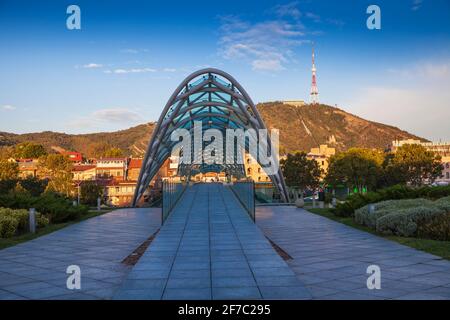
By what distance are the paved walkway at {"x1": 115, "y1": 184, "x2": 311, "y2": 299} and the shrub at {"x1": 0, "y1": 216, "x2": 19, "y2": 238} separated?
206 inches

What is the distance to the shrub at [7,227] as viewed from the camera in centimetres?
1440

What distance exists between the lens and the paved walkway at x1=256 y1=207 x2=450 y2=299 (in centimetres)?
719

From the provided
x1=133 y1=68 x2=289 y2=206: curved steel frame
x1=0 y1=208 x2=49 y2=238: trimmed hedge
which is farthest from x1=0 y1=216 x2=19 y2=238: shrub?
x1=133 y1=68 x2=289 y2=206: curved steel frame

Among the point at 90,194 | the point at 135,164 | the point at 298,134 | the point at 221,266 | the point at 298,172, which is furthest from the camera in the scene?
the point at 298,134

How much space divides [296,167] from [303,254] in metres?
37.7

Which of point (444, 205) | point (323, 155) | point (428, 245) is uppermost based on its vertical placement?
point (323, 155)

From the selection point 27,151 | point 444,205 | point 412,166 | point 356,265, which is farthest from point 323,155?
point 356,265

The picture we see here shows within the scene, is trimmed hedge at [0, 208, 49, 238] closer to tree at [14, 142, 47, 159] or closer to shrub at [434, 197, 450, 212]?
shrub at [434, 197, 450, 212]

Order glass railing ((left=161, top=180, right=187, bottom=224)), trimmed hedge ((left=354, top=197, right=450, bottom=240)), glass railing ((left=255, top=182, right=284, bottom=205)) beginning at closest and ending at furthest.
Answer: trimmed hedge ((left=354, top=197, right=450, bottom=240)), glass railing ((left=161, top=180, right=187, bottom=224)), glass railing ((left=255, top=182, right=284, bottom=205))

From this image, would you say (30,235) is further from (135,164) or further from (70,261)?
(135,164)

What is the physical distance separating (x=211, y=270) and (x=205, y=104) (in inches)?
1290

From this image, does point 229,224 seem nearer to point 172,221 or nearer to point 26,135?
point 172,221

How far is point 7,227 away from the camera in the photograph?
14523 millimetres
